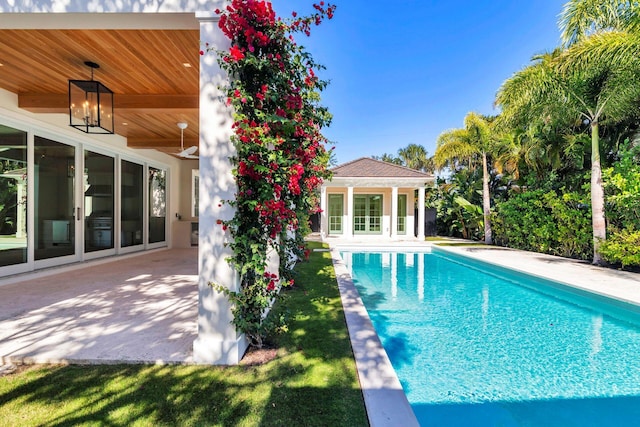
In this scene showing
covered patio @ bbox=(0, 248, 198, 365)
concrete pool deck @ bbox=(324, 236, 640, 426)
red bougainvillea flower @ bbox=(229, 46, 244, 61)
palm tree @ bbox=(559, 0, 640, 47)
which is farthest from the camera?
palm tree @ bbox=(559, 0, 640, 47)

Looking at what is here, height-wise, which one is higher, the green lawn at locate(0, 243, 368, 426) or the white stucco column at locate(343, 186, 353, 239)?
the white stucco column at locate(343, 186, 353, 239)

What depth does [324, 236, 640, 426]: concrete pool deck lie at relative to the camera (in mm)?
2225

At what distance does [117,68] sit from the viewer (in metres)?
4.88

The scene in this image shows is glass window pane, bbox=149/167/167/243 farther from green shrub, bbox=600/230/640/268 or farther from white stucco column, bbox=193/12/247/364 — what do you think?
green shrub, bbox=600/230/640/268

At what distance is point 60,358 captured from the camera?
288 cm

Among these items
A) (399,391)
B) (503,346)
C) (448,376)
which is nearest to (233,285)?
(399,391)

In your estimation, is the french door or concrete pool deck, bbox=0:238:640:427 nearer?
concrete pool deck, bbox=0:238:640:427

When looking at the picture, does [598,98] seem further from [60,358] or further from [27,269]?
[27,269]

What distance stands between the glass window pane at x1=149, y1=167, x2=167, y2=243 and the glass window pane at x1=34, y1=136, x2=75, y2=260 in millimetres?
3563

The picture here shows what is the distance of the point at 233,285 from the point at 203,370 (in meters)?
0.81

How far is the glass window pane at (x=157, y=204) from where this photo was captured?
37.3 feet

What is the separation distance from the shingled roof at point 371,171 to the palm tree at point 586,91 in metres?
7.46

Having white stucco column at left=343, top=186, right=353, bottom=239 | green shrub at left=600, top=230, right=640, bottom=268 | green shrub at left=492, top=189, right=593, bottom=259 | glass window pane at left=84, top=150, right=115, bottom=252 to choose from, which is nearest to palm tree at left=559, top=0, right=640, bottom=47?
green shrub at left=492, top=189, right=593, bottom=259

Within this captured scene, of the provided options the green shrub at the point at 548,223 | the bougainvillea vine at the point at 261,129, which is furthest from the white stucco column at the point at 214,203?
the green shrub at the point at 548,223
